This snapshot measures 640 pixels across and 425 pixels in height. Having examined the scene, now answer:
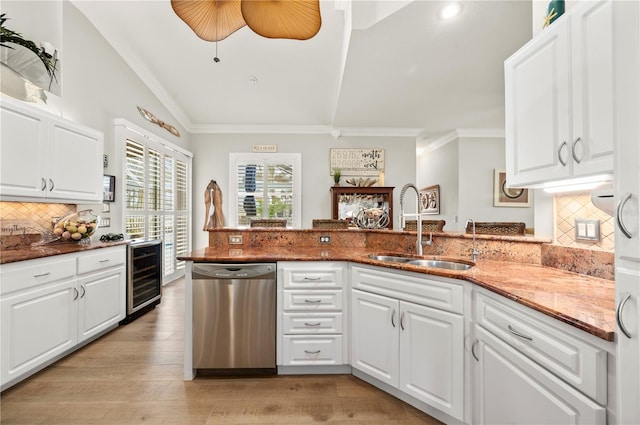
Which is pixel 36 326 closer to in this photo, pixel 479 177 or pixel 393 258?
pixel 393 258

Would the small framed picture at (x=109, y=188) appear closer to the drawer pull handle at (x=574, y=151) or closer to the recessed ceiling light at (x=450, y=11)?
the recessed ceiling light at (x=450, y=11)

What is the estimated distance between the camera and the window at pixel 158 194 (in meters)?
3.80

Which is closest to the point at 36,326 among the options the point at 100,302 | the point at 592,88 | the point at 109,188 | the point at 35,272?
the point at 35,272

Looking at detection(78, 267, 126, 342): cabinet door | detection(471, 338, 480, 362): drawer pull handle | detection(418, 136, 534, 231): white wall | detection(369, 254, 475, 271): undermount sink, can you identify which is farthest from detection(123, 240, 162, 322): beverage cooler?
detection(418, 136, 534, 231): white wall

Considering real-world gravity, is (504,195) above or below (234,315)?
above

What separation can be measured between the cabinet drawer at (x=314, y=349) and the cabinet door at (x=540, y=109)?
5.10 ft

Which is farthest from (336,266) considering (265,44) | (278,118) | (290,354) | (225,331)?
(278,118)

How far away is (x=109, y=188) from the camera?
3391mm

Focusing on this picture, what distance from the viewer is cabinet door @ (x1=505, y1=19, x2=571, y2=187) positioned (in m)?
1.21

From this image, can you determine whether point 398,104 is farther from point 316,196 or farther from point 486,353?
point 486,353

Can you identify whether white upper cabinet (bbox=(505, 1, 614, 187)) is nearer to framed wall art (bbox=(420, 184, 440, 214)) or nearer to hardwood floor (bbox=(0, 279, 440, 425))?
hardwood floor (bbox=(0, 279, 440, 425))

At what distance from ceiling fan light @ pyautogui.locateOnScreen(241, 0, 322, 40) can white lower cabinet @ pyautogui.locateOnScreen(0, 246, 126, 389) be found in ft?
7.42

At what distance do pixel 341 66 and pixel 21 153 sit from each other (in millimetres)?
3272

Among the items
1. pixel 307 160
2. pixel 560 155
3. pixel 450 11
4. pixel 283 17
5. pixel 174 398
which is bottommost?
pixel 174 398
